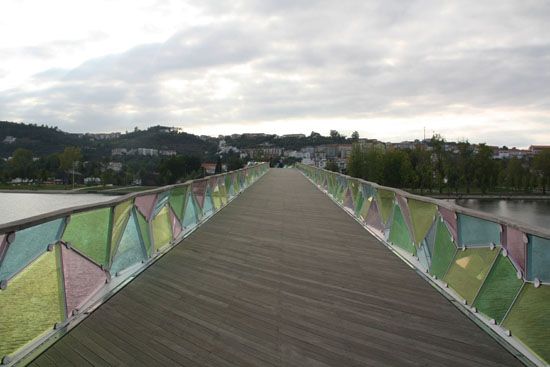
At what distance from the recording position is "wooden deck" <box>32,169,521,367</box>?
2879mm

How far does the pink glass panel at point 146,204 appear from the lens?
17.4 ft

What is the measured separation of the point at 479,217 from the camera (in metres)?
3.70

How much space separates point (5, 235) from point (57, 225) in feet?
2.19

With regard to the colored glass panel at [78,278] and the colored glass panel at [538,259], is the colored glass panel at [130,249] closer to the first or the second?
the colored glass panel at [78,278]

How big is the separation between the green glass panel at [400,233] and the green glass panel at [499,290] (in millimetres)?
2149

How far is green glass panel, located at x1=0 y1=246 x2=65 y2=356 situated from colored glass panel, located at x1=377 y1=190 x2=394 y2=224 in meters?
5.23

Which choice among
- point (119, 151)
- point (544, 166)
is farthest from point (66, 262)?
point (544, 166)

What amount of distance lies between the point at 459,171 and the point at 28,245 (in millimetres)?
101626

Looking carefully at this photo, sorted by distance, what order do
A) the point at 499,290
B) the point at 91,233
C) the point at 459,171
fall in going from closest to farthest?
the point at 499,290 → the point at 91,233 → the point at 459,171

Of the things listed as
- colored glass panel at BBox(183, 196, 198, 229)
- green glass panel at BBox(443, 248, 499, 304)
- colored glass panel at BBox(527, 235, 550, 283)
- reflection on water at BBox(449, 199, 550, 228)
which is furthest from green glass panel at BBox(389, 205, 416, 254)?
reflection on water at BBox(449, 199, 550, 228)

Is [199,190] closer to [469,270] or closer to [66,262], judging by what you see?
[66,262]

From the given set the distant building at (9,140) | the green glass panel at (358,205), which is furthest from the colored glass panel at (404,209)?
the distant building at (9,140)

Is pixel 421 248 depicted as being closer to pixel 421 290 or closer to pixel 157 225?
pixel 421 290

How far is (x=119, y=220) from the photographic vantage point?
459 cm
